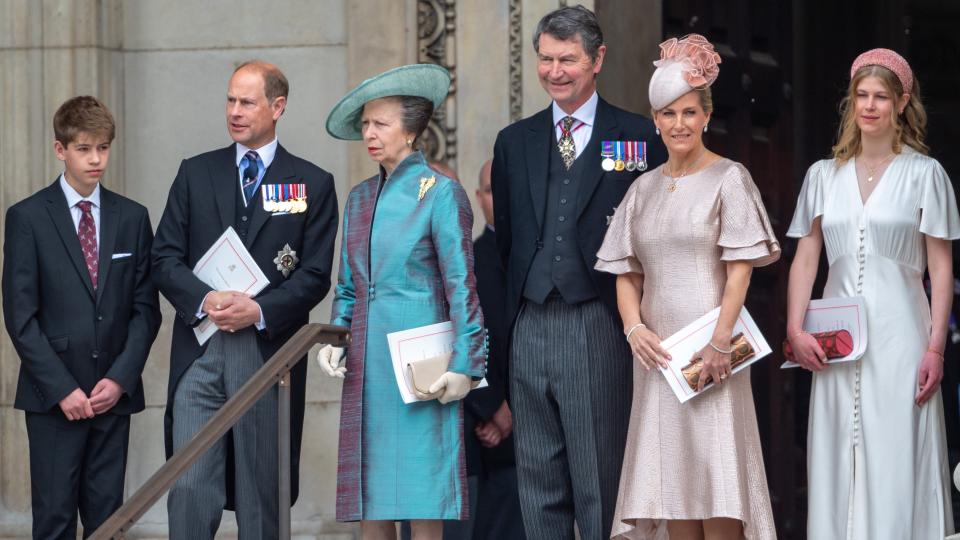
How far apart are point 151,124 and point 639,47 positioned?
224 cm

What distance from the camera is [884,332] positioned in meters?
6.60

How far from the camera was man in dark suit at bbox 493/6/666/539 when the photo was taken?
6.48 metres

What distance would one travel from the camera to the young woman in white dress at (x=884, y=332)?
259 inches

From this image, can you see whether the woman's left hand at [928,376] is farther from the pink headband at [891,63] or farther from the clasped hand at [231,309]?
the clasped hand at [231,309]

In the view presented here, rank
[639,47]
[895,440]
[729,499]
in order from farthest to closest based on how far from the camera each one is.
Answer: [639,47]
[895,440]
[729,499]

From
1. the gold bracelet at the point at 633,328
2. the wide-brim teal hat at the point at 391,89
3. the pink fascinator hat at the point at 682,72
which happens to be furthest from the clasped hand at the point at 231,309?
the pink fascinator hat at the point at 682,72

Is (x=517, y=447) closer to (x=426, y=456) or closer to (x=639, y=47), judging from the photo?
(x=426, y=456)

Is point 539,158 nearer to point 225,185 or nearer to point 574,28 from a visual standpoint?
point 574,28

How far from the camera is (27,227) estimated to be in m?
7.11

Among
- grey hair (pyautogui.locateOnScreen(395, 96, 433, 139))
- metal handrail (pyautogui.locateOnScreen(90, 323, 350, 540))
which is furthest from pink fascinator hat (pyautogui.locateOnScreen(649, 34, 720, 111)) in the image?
metal handrail (pyautogui.locateOnScreen(90, 323, 350, 540))

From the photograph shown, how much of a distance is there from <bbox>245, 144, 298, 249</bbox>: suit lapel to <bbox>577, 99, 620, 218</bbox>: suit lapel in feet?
3.47

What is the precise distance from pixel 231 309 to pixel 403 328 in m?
0.61

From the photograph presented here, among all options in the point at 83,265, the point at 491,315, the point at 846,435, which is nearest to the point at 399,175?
the point at 491,315

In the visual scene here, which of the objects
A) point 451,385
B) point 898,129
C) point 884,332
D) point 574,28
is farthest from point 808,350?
point 574,28
